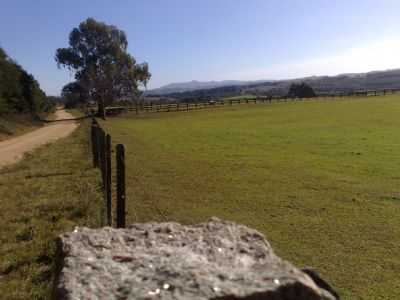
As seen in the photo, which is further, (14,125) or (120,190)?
(14,125)

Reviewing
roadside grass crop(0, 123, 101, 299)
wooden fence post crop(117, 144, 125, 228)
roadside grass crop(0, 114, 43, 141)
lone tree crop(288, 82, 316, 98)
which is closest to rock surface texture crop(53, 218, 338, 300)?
roadside grass crop(0, 123, 101, 299)

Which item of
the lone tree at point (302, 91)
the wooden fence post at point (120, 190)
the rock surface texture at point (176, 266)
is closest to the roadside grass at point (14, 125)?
the wooden fence post at point (120, 190)

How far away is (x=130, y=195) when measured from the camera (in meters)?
10.3

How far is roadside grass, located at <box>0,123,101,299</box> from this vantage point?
17.4ft

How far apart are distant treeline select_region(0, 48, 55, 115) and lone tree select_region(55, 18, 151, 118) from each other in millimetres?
7618

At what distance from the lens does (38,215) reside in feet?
27.3

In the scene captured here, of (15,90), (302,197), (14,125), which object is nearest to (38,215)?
(302,197)

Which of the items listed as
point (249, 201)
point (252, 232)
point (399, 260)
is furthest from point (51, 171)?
point (252, 232)

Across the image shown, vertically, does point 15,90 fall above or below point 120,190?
above

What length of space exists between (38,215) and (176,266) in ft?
21.2

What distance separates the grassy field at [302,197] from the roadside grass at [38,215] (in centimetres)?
108

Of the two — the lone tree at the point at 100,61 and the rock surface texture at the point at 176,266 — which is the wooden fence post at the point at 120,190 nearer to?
the rock surface texture at the point at 176,266

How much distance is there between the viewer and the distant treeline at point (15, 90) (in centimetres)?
4179

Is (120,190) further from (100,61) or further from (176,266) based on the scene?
(100,61)
